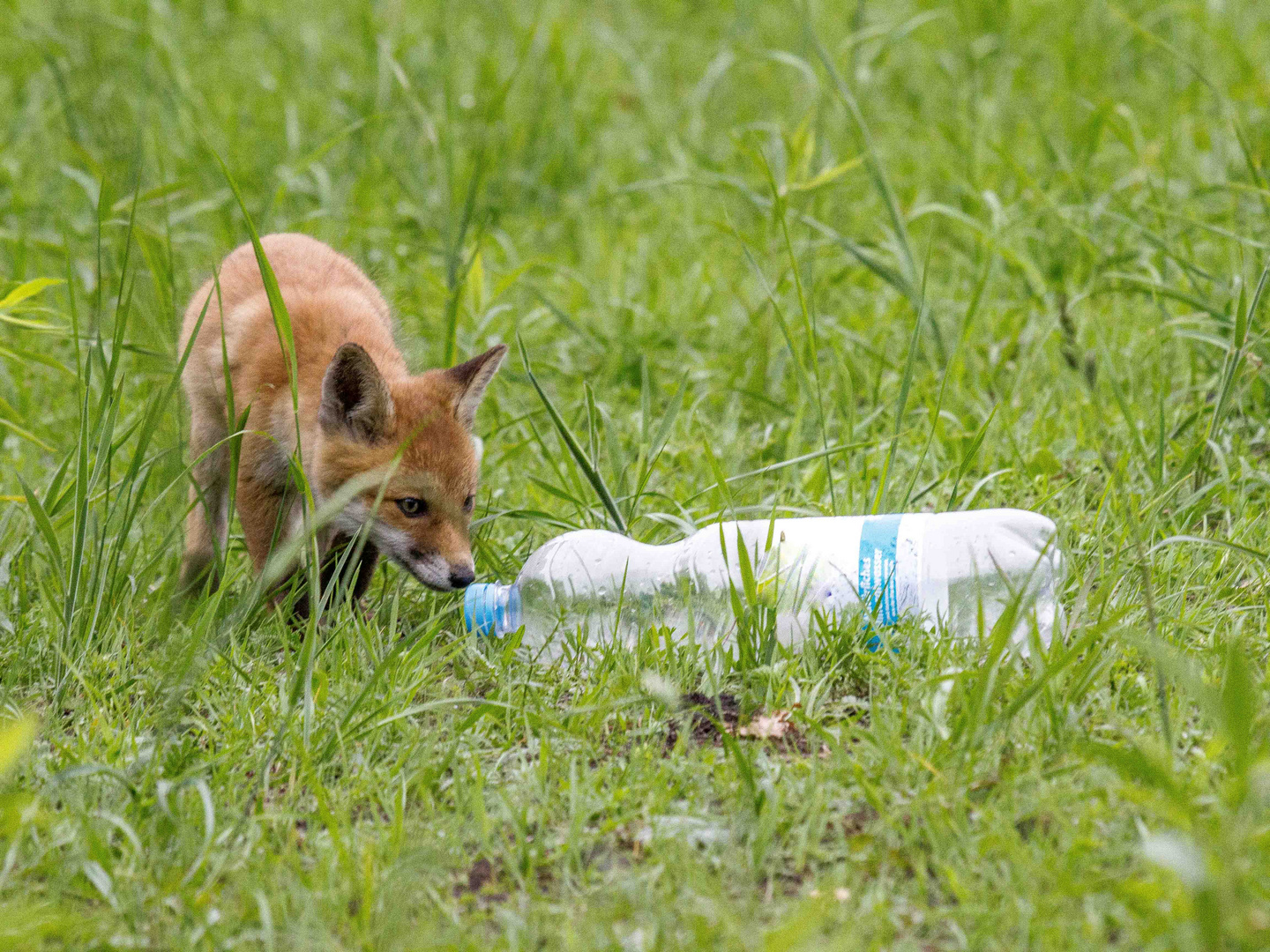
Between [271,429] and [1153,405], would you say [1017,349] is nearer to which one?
[1153,405]

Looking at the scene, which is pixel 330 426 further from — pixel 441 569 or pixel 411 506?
pixel 441 569

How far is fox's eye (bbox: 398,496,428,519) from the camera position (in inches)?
129

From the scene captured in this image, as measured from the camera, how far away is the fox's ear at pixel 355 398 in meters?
3.15

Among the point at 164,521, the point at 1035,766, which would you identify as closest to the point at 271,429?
the point at 164,521

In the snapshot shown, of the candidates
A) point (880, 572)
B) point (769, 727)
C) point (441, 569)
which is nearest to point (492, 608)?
point (441, 569)

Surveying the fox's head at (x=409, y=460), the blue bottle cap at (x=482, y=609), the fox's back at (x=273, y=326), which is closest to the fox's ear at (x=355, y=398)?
the fox's head at (x=409, y=460)

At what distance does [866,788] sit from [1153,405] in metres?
2.28

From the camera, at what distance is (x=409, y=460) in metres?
3.28

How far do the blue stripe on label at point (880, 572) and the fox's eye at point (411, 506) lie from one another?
113 cm

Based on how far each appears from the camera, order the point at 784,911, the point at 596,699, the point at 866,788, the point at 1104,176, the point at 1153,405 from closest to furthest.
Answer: the point at 784,911
the point at 866,788
the point at 596,699
the point at 1153,405
the point at 1104,176

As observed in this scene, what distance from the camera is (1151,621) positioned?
2.25 m

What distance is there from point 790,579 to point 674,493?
877 millimetres

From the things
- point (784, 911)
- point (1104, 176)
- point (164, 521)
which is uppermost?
point (1104, 176)

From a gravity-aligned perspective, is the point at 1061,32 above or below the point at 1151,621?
above
